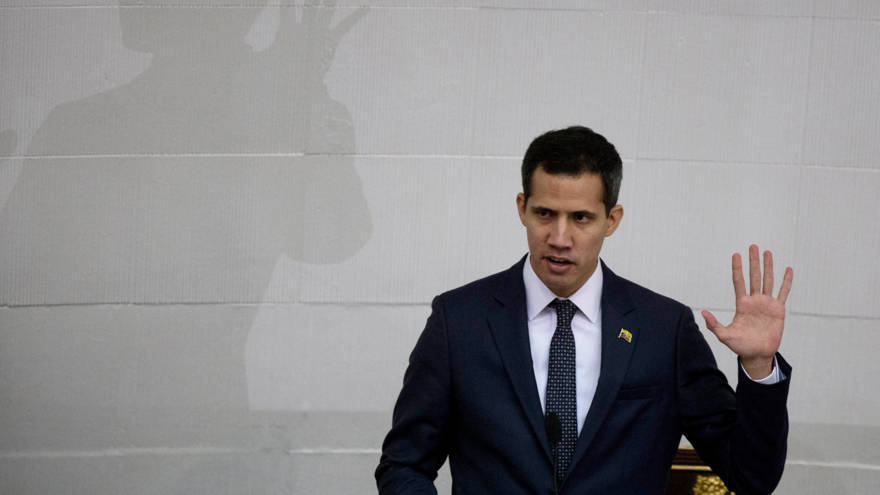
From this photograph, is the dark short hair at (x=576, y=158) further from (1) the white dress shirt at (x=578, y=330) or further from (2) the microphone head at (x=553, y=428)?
(2) the microphone head at (x=553, y=428)

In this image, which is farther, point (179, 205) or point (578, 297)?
point (179, 205)

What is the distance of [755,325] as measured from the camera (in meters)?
1.91

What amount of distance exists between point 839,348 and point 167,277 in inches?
100

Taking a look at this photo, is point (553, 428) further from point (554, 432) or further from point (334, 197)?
point (334, 197)

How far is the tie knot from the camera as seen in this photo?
2.04 m

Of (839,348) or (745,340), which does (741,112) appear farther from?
(745,340)

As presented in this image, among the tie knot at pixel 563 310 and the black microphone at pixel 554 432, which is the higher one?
the tie knot at pixel 563 310

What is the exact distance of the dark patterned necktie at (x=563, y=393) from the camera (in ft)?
6.37

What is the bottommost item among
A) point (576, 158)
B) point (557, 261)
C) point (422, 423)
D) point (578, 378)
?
point (422, 423)

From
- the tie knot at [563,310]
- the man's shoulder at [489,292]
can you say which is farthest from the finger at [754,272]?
the man's shoulder at [489,292]

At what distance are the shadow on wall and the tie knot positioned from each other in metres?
1.83

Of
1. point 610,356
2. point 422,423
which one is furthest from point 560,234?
point 422,423

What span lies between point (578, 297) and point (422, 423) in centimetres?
40

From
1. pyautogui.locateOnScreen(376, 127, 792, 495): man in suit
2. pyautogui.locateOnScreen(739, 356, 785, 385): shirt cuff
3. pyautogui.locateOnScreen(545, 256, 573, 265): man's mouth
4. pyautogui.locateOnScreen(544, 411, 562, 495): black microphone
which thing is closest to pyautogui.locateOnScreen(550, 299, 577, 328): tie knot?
pyautogui.locateOnScreen(376, 127, 792, 495): man in suit
